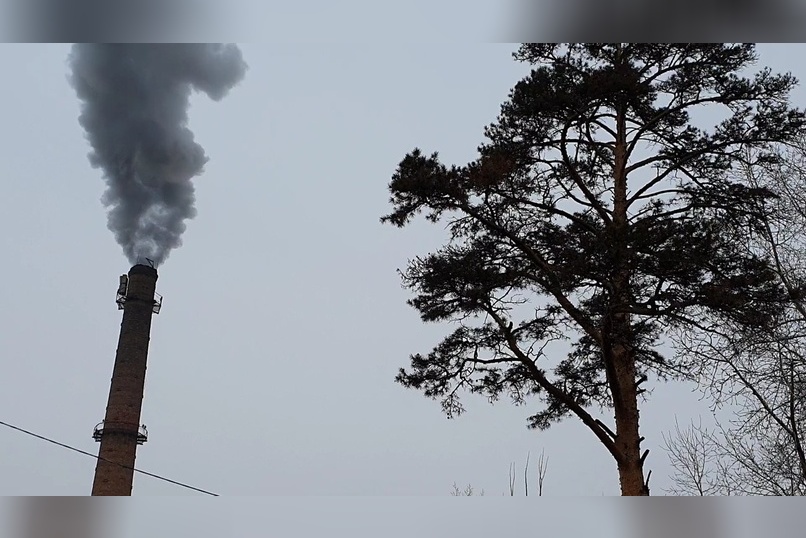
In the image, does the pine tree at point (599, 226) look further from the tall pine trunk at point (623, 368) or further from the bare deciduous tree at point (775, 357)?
the bare deciduous tree at point (775, 357)

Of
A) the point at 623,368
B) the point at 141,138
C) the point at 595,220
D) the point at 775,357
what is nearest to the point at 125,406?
the point at 141,138

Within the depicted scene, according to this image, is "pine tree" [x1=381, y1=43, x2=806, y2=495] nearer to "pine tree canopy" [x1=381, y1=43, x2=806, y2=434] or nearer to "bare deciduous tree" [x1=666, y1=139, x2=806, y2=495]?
"pine tree canopy" [x1=381, y1=43, x2=806, y2=434]

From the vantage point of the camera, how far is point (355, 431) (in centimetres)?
1025

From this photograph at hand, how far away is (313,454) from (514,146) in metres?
5.91

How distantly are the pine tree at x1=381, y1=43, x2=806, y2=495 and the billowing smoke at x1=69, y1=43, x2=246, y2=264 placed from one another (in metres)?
6.93

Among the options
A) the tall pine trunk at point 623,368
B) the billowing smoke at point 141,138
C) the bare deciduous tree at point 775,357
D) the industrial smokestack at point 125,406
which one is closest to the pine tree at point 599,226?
the tall pine trunk at point 623,368

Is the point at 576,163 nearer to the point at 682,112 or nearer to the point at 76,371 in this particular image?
the point at 682,112

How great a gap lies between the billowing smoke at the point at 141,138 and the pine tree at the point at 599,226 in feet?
22.7

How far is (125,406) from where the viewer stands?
30.5 feet

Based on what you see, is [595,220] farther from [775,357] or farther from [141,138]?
[141,138]

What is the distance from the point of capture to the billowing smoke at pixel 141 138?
1153 cm

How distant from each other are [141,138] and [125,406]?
4.19 meters

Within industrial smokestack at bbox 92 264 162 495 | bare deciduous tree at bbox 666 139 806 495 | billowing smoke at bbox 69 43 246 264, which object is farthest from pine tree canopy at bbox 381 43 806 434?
billowing smoke at bbox 69 43 246 264
